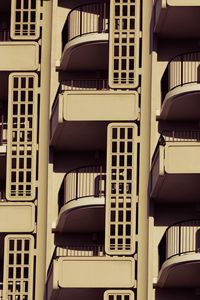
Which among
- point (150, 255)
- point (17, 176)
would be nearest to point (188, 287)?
point (150, 255)

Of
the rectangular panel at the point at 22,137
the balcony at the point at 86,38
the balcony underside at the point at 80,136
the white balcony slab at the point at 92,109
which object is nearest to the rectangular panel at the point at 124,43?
the balcony at the point at 86,38

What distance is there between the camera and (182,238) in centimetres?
6544

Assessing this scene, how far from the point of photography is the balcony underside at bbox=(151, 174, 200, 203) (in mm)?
65188

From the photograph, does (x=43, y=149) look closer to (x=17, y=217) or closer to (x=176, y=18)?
(x=17, y=217)

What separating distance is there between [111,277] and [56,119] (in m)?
4.90

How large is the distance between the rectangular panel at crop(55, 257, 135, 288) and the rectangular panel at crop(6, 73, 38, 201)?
9.66ft

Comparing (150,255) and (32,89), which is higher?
(32,89)

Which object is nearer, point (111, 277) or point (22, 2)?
point (111, 277)

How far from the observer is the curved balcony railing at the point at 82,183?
2638 inches

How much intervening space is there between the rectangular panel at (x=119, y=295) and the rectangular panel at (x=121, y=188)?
115cm

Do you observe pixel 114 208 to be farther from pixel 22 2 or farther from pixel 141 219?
pixel 22 2

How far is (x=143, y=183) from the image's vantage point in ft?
218

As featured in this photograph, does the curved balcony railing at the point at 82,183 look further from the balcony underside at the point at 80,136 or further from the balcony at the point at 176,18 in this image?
the balcony at the point at 176,18

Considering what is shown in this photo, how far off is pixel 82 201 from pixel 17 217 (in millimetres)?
2006
